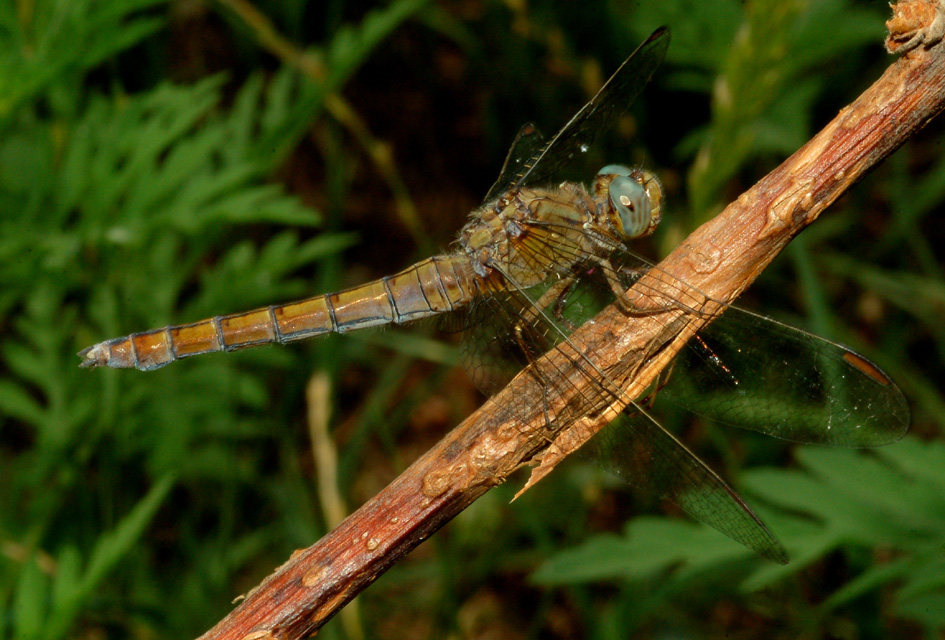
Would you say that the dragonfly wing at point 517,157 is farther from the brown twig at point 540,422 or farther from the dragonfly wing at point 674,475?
the brown twig at point 540,422

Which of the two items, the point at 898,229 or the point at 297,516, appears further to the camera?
the point at 898,229

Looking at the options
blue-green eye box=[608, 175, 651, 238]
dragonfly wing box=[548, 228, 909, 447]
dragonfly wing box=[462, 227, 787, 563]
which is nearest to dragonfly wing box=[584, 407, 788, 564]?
dragonfly wing box=[462, 227, 787, 563]

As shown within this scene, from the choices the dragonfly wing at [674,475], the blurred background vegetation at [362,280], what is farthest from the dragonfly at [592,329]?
the blurred background vegetation at [362,280]

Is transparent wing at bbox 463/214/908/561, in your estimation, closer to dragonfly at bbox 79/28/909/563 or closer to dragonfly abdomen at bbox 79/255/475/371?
dragonfly at bbox 79/28/909/563

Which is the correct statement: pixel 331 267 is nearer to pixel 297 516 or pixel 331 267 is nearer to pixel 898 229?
pixel 297 516

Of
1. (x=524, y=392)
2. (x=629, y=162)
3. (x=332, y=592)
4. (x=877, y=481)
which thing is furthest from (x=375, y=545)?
(x=629, y=162)

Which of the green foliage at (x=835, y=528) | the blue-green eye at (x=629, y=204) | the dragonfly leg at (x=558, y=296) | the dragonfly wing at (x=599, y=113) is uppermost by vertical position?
the dragonfly wing at (x=599, y=113)

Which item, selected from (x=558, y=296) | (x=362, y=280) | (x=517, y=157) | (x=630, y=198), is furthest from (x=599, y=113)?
(x=362, y=280)
